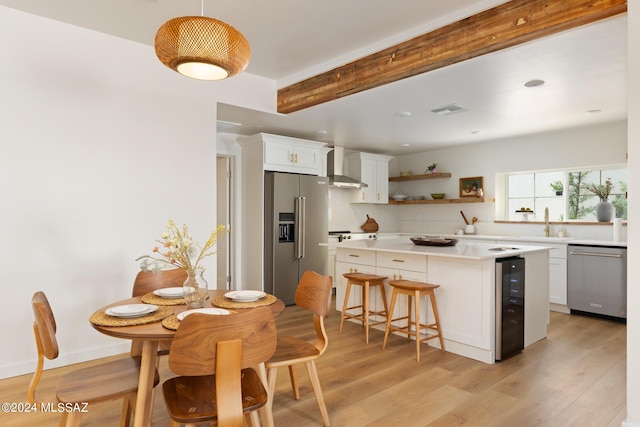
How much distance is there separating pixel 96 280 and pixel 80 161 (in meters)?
1.01

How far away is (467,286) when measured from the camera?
3.41 meters

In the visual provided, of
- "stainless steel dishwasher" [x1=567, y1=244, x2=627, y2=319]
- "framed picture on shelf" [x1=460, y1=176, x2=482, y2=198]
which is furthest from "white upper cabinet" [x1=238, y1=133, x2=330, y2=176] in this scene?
"stainless steel dishwasher" [x1=567, y1=244, x2=627, y2=319]

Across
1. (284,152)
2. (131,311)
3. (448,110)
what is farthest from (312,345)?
(284,152)

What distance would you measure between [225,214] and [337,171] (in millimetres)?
1940

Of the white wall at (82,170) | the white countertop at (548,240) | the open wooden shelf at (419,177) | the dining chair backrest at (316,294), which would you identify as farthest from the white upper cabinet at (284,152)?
the dining chair backrest at (316,294)

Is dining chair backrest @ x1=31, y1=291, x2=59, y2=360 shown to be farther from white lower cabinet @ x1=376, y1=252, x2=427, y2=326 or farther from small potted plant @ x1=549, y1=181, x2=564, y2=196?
small potted plant @ x1=549, y1=181, x2=564, y2=196

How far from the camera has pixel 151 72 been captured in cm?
364

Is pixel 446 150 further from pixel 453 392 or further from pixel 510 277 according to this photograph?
pixel 453 392

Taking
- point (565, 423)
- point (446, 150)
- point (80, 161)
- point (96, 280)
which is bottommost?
point (565, 423)

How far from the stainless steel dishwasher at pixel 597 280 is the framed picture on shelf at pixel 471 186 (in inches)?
72.4

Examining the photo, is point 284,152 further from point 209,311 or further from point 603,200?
point 603,200

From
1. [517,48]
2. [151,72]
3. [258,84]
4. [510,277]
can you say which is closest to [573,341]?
[510,277]

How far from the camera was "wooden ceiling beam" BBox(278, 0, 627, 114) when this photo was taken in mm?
2426

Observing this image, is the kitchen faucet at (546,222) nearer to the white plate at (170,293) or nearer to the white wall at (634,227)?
the white wall at (634,227)
